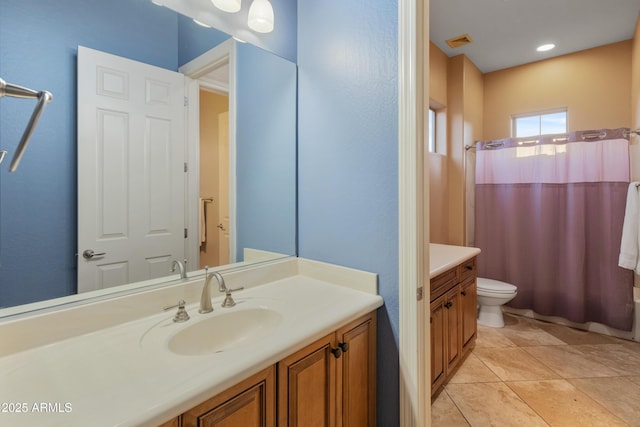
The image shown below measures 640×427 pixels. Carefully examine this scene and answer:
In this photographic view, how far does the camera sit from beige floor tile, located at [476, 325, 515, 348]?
2473mm

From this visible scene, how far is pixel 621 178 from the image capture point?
8.30 feet

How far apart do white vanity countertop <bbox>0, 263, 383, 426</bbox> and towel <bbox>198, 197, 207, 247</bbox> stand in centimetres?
33

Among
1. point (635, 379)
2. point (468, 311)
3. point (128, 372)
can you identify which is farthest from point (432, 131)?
point (128, 372)

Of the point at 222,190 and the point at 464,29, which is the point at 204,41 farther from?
the point at 464,29

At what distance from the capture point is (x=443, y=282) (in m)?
1.82

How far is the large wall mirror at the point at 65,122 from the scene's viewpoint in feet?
2.92

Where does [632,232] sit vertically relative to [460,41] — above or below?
below

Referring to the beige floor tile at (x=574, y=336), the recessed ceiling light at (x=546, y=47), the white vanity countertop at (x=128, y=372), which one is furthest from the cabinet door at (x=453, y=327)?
the recessed ceiling light at (x=546, y=47)

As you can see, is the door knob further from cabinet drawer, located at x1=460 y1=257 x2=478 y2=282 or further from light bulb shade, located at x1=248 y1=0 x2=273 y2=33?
cabinet drawer, located at x1=460 y1=257 x2=478 y2=282

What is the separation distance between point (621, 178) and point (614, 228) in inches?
16.4

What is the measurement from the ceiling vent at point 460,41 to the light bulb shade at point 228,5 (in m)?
2.22

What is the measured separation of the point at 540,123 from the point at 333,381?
3644mm

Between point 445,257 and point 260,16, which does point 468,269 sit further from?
point 260,16

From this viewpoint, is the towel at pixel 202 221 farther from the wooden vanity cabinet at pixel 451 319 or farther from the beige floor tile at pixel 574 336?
the beige floor tile at pixel 574 336
